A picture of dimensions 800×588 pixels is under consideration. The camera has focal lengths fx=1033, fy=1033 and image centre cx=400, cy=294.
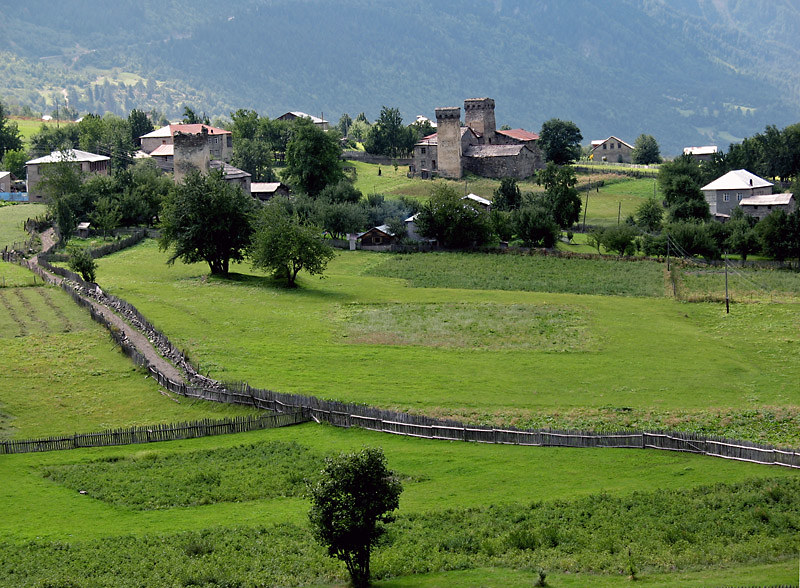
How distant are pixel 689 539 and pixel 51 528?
884 inches

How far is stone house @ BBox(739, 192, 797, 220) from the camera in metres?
117

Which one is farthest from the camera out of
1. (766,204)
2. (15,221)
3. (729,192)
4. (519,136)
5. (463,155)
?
(519,136)

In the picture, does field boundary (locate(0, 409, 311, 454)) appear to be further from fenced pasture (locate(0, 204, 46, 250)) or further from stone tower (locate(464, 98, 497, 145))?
stone tower (locate(464, 98, 497, 145))

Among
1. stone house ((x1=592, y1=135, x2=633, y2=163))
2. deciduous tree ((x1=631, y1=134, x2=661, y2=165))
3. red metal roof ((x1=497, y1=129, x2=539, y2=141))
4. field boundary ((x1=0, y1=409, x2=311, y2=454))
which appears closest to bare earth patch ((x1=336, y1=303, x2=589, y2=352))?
field boundary ((x1=0, y1=409, x2=311, y2=454))

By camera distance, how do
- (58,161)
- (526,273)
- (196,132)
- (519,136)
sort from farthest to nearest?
(519,136)
(196,132)
(58,161)
(526,273)

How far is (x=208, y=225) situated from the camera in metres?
88.6

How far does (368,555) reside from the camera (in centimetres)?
3288

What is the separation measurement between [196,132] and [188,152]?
57.1ft

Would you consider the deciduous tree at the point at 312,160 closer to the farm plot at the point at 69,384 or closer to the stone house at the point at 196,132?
the stone house at the point at 196,132

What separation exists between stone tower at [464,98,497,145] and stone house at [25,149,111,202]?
180ft

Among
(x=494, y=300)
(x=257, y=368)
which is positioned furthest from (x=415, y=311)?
(x=257, y=368)

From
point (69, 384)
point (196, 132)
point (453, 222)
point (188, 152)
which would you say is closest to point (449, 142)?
point (196, 132)

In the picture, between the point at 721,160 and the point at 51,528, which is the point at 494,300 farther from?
the point at 721,160

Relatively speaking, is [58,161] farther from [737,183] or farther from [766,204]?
[766,204]
